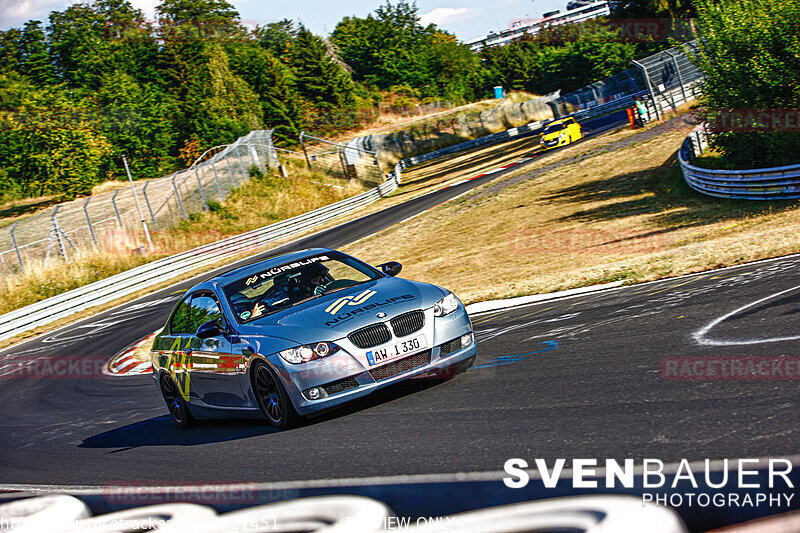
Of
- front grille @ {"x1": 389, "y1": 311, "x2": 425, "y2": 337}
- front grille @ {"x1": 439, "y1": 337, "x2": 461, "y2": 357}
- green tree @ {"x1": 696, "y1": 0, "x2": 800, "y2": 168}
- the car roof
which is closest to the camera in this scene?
front grille @ {"x1": 389, "y1": 311, "x2": 425, "y2": 337}

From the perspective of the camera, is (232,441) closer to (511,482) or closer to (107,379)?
(511,482)

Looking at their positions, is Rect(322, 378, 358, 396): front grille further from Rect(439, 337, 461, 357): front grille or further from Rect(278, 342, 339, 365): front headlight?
Rect(439, 337, 461, 357): front grille

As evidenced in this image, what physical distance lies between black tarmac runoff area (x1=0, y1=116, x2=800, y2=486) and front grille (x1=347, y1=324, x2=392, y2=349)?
61 centimetres

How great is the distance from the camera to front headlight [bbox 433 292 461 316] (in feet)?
23.3

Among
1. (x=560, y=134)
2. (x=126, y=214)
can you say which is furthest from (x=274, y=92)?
(x=126, y=214)

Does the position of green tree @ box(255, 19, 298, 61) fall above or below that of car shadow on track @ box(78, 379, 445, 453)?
above

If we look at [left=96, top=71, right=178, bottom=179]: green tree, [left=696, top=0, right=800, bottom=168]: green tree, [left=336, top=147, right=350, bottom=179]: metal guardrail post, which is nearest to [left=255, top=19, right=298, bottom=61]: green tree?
[left=96, top=71, right=178, bottom=179]: green tree

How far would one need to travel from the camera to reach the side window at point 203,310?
26.3 feet

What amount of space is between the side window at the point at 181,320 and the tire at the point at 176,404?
0.57 meters

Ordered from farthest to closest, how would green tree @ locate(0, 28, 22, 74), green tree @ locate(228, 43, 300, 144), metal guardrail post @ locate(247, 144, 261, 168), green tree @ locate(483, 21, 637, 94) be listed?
green tree @ locate(0, 28, 22, 74)
green tree @ locate(483, 21, 637, 94)
green tree @ locate(228, 43, 300, 144)
metal guardrail post @ locate(247, 144, 261, 168)

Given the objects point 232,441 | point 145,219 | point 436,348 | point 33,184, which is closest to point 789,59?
point 436,348

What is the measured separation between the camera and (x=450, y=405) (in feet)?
20.8

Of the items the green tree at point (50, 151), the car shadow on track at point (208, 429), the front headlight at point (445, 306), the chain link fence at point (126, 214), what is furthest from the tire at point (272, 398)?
the green tree at point (50, 151)

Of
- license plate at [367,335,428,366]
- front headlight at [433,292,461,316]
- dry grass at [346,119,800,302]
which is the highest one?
front headlight at [433,292,461,316]
